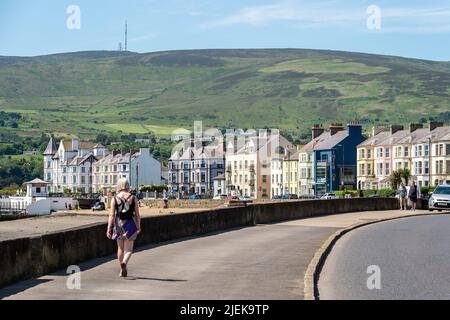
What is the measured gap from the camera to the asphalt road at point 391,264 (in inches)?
716

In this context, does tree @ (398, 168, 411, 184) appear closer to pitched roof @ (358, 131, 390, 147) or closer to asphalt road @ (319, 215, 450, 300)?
pitched roof @ (358, 131, 390, 147)

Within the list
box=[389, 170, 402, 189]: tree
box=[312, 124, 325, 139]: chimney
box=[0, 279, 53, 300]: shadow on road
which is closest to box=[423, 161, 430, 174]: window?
box=[389, 170, 402, 189]: tree

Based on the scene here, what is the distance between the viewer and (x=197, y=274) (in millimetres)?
20781

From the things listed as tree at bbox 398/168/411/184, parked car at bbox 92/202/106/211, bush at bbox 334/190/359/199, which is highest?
tree at bbox 398/168/411/184

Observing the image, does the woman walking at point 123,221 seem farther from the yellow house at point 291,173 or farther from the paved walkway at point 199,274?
the yellow house at point 291,173

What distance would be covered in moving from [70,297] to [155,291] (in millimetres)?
1633

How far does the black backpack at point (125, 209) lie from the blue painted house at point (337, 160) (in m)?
114

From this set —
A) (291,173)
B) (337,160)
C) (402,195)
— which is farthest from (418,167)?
(402,195)

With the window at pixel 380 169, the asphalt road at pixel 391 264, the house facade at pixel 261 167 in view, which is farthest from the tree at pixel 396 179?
the asphalt road at pixel 391 264

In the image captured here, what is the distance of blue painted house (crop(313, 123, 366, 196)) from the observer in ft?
442

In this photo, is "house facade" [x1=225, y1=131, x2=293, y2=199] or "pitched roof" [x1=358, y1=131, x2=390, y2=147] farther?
"house facade" [x1=225, y1=131, x2=293, y2=199]

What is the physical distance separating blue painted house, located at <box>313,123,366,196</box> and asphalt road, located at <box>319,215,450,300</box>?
96.7m

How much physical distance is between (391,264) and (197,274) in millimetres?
5178
